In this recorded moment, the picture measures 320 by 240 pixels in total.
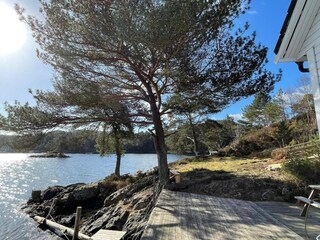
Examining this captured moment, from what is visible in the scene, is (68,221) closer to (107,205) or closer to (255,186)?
(107,205)

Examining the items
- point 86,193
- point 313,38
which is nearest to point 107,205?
point 86,193

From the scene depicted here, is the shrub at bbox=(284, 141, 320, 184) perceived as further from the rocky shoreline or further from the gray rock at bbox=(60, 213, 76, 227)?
the gray rock at bbox=(60, 213, 76, 227)

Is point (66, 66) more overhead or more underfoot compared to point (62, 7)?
more underfoot

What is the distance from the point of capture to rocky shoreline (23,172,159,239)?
938 centimetres

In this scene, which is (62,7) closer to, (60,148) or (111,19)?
(111,19)

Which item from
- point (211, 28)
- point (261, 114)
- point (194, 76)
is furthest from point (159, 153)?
point (261, 114)

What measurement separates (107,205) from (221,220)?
839 cm

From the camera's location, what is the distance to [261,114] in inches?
1811

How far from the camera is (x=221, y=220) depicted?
6.18 m

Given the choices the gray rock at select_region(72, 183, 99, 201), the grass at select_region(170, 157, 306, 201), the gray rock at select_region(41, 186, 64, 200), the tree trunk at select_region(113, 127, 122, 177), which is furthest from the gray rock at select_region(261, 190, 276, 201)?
the gray rock at select_region(41, 186, 64, 200)

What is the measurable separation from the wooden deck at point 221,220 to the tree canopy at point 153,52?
3.95 m

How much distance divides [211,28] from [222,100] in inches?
139

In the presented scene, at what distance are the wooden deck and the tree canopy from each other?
3948 millimetres

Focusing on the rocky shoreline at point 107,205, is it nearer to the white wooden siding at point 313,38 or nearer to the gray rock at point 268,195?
the gray rock at point 268,195
